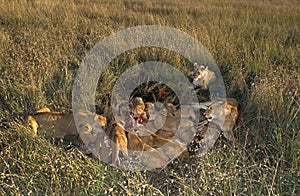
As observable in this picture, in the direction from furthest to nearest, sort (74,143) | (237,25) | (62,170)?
1. (237,25)
2. (74,143)
3. (62,170)

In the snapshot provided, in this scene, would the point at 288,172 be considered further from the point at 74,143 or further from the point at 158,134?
the point at 74,143

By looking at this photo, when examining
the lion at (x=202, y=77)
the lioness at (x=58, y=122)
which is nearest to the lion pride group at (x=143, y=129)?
the lioness at (x=58, y=122)

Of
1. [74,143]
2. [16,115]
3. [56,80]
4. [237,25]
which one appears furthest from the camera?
[237,25]

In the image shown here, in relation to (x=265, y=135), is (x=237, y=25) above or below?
above

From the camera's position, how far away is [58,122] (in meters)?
3.55

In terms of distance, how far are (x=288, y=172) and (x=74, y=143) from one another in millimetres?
1963

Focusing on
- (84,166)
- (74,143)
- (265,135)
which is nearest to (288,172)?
(265,135)

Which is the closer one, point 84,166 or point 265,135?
point 84,166

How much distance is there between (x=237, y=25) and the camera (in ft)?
23.4

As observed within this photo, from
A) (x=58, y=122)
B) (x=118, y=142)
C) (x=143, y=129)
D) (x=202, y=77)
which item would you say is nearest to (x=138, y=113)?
(x=143, y=129)

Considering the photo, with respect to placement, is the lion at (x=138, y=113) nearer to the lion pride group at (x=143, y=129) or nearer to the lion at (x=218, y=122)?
the lion pride group at (x=143, y=129)

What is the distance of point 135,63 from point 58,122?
187cm

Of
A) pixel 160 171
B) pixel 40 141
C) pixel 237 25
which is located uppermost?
pixel 237 25

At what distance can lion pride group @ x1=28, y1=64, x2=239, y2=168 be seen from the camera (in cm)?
317
